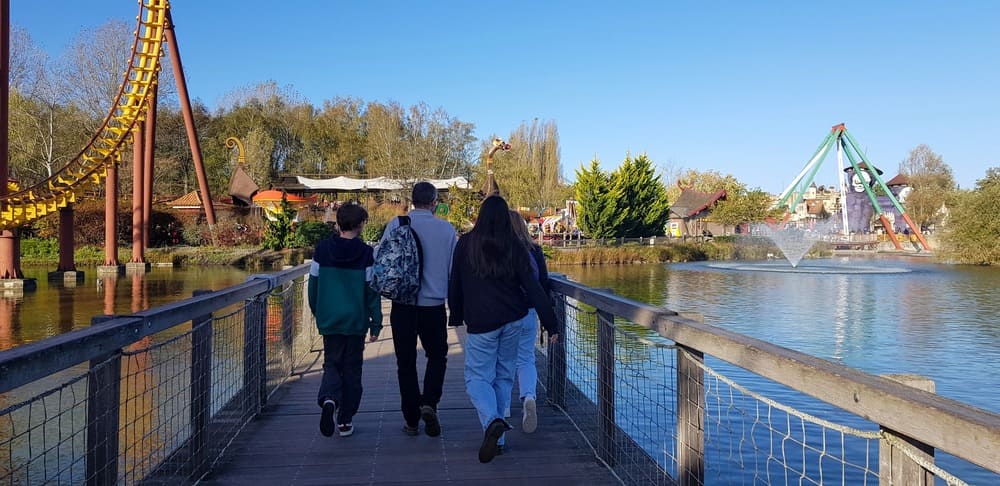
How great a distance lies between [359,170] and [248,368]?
69404 millimetres

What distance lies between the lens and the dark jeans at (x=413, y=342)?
512 cm

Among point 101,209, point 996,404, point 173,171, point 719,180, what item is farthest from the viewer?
point 719,180

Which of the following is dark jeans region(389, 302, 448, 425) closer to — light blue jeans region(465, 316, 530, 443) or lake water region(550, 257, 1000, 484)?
light blue jeans region(465, 316, 530, 443)

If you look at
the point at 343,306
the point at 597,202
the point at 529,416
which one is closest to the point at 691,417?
the point at 529,416

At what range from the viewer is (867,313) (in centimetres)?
2047

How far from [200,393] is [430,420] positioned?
1434 millimetres

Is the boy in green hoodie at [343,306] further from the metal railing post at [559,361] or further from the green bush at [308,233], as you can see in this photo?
the green bush at [308,233]

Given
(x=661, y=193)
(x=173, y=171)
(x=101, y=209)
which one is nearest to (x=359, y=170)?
(x=173, y=171)

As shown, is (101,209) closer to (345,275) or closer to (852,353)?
(852,353)

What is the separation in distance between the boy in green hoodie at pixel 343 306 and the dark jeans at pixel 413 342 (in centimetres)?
15

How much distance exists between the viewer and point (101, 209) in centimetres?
4097

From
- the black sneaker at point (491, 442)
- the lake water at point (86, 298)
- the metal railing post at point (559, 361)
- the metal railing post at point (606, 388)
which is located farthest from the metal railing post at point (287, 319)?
the lake water at point (86, 298)

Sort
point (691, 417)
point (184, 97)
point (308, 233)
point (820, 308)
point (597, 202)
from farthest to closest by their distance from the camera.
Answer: point (597, 202) < point (308, 233) < point (184, 97) < point (820, 308) < point (691, 417)

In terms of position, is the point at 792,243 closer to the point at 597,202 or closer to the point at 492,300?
the point at 597,202
